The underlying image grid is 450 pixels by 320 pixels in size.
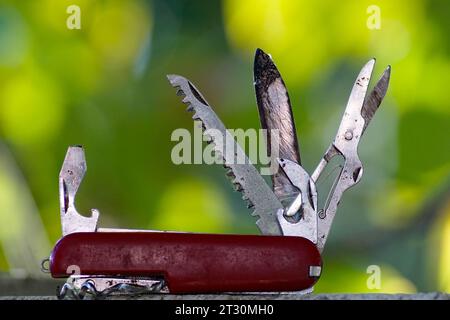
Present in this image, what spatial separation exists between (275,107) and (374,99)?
0.28 metres

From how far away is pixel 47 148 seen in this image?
196 centimetres

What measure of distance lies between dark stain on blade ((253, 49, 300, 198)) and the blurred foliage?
11 cm

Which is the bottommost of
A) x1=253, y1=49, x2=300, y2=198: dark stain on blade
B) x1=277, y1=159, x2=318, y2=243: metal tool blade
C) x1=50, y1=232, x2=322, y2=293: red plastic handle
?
x1=50, y1=232, x2=322, y2=293: red plastic handle

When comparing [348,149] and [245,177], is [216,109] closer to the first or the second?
[245,177]

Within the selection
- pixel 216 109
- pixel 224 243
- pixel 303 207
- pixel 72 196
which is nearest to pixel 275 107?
pixel 216 109

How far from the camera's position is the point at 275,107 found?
1813mm

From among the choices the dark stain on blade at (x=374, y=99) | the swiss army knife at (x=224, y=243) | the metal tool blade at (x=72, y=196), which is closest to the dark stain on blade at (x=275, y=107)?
the swiss army knife at (x=224, y=243)

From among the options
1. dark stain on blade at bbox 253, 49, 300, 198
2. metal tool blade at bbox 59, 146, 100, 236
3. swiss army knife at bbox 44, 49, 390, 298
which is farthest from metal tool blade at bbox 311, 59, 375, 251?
metal tool blade at bbox 59, 146, 100, 236

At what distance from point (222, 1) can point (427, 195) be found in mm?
875

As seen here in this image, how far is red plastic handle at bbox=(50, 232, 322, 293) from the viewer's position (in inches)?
59.8

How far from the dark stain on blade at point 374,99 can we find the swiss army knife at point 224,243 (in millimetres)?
18

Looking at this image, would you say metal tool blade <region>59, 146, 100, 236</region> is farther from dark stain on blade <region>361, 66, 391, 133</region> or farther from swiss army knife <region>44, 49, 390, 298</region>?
dark stain on blade <region>361, 66, 391, 133</region>
